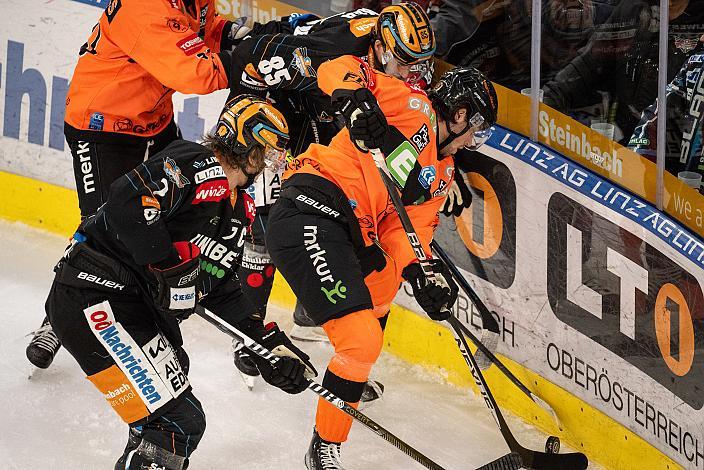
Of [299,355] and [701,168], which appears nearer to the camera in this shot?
[701,168]

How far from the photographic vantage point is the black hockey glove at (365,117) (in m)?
3.11

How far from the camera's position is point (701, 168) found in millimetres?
3271

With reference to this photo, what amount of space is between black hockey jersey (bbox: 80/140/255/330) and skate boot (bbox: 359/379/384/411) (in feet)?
3.03

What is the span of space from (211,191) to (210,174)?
2.0 inches

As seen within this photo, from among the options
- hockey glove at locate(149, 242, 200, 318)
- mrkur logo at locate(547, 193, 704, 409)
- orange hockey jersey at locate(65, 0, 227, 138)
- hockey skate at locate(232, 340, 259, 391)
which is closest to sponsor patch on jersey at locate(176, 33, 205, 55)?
orange hockey jersey at locate(65, 0, 227, 138)

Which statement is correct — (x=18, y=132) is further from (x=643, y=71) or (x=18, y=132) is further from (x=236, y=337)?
(x=643, y=71)

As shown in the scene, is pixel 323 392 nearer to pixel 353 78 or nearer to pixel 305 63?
pixel 353 78

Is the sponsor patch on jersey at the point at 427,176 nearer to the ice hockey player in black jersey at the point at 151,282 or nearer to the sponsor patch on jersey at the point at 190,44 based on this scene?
the ice hockey player in black jersey at the point at 151,282

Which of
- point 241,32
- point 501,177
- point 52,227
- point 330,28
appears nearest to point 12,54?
point 52,227

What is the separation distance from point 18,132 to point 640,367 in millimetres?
3511

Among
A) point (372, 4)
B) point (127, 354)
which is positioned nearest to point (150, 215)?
point (127, 354)

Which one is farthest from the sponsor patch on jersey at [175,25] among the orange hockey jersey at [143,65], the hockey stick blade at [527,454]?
the hockey stick blade at [527,454]

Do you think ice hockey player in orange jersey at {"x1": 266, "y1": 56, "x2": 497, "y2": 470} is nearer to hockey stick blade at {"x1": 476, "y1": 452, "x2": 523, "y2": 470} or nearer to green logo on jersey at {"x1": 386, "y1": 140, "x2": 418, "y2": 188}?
green logo on jersey at {"x1": 386, "y1": 140, "x2": 418, "y2": 188}

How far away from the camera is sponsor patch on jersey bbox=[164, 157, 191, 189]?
2750 mm
